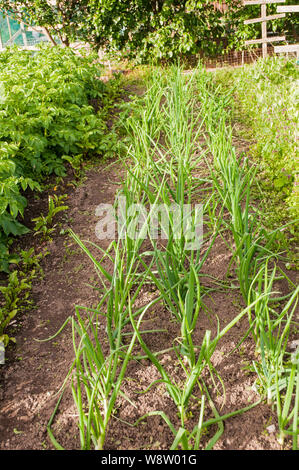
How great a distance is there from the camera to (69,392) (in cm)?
175

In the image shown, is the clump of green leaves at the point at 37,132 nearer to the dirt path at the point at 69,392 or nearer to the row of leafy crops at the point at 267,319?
the dirt path at the point at 69,392

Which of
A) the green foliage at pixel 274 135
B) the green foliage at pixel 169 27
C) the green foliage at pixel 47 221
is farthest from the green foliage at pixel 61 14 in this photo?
the green foliage at pixel 47 221

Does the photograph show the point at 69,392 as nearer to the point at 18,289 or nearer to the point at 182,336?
the point at 182,336

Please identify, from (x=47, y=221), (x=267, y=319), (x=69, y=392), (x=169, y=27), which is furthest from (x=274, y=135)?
(x=169, y=27)

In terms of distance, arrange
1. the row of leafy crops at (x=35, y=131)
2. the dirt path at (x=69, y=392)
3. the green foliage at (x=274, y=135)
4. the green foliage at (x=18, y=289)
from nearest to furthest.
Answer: the dirt path at (x=69, y=392) → the green foliage at (x=18, y=289) → the row of leafy crops at (x=35, y=131) → the green foliage at (x=274, y=135)

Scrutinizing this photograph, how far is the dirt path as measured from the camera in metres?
1.54

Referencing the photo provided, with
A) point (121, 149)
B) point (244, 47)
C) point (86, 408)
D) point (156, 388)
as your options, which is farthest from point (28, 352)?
point (244, 47)

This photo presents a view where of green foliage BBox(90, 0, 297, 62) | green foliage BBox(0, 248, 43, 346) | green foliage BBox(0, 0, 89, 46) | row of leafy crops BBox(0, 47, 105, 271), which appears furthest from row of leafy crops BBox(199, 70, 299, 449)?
green foliage BBox(0, 0, 89, 46)

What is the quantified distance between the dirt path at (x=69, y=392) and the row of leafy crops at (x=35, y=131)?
1.52 ft

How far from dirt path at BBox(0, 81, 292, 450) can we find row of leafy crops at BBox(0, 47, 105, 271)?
18.2 inches

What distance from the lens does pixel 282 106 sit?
3.40 meters

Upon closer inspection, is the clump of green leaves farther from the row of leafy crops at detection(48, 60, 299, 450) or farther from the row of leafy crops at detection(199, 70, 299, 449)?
the row of leafy crops at detection(199, 70, 299, 449)

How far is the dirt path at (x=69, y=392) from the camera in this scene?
60.7 inches

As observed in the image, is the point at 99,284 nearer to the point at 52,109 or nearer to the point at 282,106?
the point at 52,109
